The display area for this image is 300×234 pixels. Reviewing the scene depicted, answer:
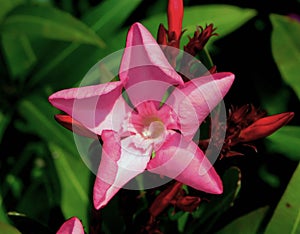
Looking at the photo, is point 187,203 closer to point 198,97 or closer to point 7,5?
point 198,97

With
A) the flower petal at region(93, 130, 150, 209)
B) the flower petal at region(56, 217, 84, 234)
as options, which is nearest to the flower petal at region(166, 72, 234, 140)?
the flower petal at region(93, 130, 150, 209)

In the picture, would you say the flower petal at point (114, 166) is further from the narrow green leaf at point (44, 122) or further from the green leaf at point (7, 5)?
the green leaf at point (7, 5)

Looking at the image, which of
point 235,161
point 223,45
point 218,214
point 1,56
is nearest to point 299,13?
point 223,45

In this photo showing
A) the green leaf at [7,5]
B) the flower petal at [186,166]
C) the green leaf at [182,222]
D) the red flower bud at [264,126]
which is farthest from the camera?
the green leaf at [7,5]

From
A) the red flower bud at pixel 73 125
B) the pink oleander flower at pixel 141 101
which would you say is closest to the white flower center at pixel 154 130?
the pink oleander flower at pixel 141 101

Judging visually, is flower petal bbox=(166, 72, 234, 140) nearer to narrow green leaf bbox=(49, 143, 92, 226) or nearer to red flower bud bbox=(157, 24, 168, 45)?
red flower bud bbox=(157, 24, 168, 45)
